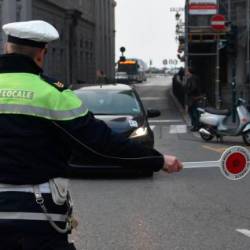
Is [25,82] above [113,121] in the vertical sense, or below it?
above

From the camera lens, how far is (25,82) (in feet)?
10.8

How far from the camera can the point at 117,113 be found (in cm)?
1259

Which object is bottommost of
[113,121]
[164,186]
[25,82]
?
[164,186]

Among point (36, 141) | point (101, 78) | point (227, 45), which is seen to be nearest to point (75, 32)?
point (101, 78)

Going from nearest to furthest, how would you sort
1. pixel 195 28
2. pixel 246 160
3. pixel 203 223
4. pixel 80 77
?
pixel 246 160 → pixel 203 223 → pixel 195 28 → pixel 80 77

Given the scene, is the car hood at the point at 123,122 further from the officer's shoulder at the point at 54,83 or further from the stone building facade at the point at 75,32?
the stone building facade at the point at 75,32

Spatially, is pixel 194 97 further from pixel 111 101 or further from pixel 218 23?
pixel 111 101

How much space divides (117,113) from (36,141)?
9357 millimetres

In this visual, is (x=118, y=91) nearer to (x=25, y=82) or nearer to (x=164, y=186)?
(x=164, y=186)

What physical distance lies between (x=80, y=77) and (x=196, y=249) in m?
52.5

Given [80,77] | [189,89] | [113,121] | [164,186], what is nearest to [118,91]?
[113,121]

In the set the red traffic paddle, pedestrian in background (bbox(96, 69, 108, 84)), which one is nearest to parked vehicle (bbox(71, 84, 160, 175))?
the red traffic paddle

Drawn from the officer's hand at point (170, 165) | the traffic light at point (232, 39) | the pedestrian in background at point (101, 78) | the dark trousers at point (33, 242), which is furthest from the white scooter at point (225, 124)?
the pedestrian in background at point (101, 78)

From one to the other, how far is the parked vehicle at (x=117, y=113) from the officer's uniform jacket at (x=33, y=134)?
7706 millimetres
